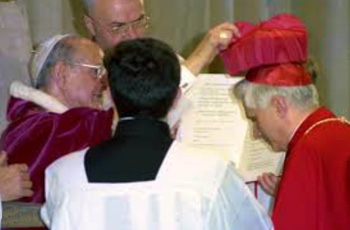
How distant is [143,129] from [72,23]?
4.85ft

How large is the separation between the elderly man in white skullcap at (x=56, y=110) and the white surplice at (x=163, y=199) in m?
0.38

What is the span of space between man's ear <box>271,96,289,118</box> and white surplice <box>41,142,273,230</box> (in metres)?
0.36

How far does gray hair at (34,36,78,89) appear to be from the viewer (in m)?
1.94

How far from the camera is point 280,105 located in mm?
1735

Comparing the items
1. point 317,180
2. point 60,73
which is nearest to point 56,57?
point 60,73

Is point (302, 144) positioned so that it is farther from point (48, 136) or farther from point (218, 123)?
point (48, 136)

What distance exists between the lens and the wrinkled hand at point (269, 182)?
2041 mm

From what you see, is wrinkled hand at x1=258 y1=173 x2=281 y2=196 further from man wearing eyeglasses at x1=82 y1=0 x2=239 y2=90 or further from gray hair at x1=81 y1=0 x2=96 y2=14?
gray hair at x1=81 y1=0 x2=96 y2=14

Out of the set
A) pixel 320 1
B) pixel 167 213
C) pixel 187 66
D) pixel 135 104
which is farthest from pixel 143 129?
pixel 320 1

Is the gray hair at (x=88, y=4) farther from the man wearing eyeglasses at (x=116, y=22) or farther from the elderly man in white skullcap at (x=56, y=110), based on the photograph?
the elderly man in white skullcap at (x=56, y=110)

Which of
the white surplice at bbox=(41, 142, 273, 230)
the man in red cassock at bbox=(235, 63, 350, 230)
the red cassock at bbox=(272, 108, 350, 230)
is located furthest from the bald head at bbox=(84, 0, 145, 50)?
the white surplice at bbox=(41, 142, 273, 230)

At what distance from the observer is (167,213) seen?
1.38 m

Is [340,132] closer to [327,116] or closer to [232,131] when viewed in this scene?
[327,116]

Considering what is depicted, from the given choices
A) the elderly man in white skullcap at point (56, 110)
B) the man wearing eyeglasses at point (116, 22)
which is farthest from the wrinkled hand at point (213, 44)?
the elderly man in white skullcap at point (56, 110)
